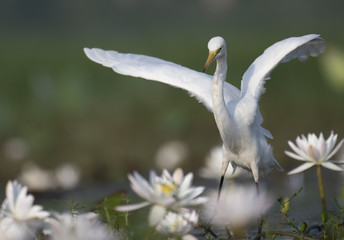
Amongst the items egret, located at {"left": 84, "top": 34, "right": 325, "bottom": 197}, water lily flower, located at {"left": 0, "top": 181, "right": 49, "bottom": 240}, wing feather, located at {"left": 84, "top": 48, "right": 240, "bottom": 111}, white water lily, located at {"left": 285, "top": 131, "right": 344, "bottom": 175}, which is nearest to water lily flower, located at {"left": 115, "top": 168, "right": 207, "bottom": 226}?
water lily flower, located at {"left": 0, "top": 181, "right": 49, "bottom": 240}

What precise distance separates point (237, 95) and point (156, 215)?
148 cm

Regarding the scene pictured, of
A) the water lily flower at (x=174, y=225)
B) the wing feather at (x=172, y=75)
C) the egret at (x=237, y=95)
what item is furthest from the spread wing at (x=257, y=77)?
the water lily flower at (x=174, y=225)

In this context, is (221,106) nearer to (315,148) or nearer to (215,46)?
(215,46)

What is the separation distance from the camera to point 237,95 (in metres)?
2.57

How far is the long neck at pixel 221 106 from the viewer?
2.16m

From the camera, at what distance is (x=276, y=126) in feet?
15.7

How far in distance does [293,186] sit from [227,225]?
1.63 meters

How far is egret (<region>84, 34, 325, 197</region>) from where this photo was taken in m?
2.20

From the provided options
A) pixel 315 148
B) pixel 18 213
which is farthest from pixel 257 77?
pixel 18 213

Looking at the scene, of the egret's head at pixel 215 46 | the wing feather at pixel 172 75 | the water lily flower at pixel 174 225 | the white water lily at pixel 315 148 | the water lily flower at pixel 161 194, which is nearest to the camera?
the water lily flower at pixel 161 194

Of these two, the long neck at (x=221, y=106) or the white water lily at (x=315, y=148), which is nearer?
the white water lily at (x=315, y=148)

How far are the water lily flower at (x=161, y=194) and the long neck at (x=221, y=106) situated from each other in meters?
0.98

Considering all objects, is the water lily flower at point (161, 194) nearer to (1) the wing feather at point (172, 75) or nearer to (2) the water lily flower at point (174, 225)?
(2) the water lily flower at point (174, 225)

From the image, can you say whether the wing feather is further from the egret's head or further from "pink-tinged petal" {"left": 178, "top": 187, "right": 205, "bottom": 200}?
"pink-tinged petal" {"left": 178, "top": 187, "right": 205, "bottom": 200}
